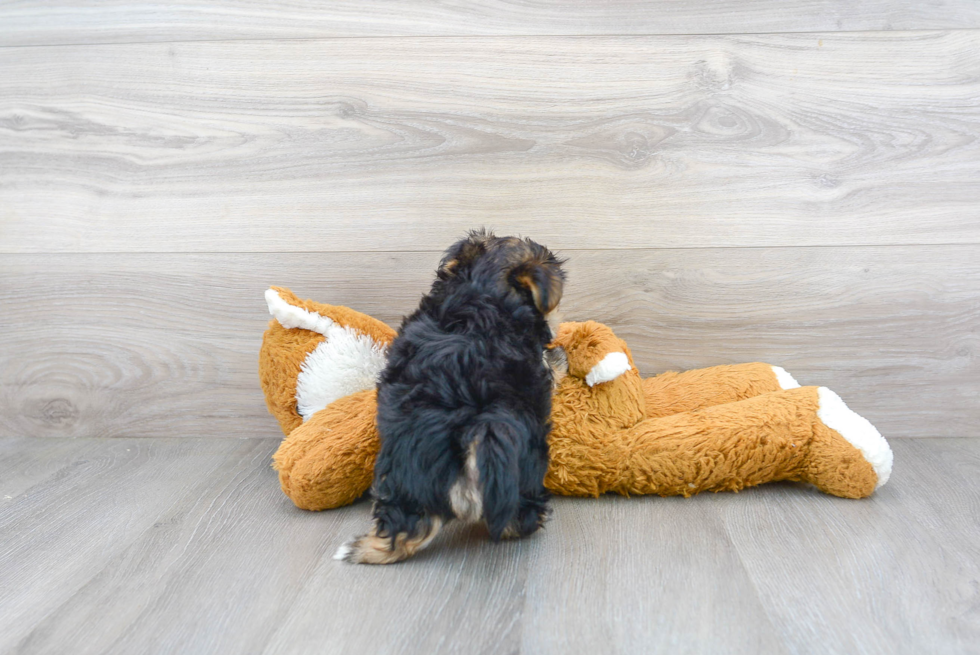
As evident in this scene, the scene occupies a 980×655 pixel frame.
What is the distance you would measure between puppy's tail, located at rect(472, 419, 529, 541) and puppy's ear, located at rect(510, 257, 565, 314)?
0.84ft

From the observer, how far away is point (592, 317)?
1752mm

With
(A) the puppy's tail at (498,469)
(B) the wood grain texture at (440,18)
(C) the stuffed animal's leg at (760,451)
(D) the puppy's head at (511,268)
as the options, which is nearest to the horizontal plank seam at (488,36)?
(B) the wood grain texture at (440,18)

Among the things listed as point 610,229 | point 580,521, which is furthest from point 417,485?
point 610,229

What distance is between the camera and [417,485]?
3.81 ft

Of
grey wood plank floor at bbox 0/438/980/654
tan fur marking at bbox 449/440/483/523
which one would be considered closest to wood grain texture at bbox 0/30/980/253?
grey wood plank floor at bbox 0/438/980/654

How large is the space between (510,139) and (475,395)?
784 millimetres

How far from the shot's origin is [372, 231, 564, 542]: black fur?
1.15 meters

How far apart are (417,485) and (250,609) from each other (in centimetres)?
32

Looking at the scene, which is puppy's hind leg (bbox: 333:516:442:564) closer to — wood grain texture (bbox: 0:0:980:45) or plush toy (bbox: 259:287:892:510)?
plush toy (bbox: 259:287:892:510)

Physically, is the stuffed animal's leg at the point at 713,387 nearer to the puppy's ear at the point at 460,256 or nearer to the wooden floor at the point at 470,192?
the wooden floor at the point at 470,192

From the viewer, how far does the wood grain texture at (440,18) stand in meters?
1.63

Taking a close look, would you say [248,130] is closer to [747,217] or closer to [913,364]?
[747,217]

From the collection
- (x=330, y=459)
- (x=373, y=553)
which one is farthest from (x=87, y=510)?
(x=373, y=553)

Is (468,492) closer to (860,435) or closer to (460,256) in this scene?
(460,256)
